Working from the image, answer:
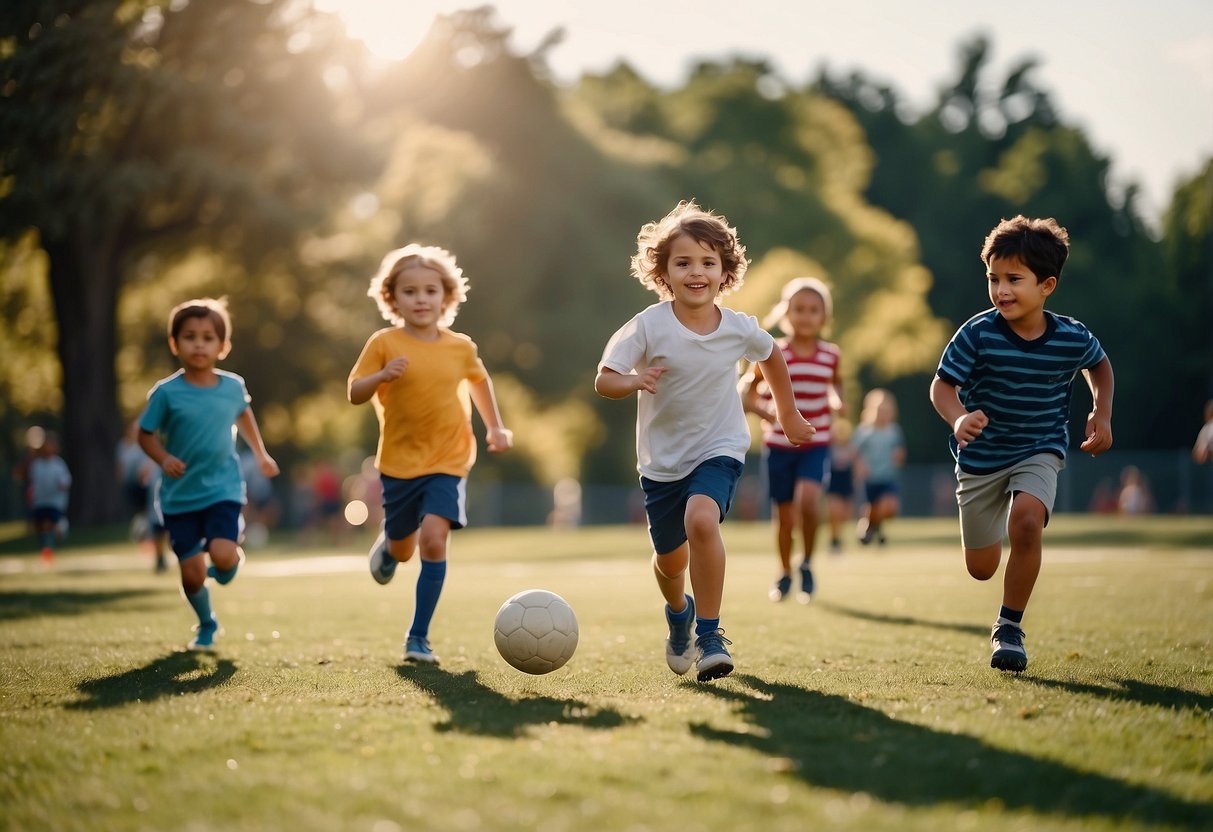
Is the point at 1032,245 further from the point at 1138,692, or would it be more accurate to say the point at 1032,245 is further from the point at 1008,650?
the point at 1138,692

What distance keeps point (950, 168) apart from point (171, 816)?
60.2 metres

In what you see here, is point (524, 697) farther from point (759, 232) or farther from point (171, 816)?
point (759, 232)

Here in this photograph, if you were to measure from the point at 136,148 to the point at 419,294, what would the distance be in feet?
71.1

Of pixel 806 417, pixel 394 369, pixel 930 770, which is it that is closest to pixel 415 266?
pixel 394 369

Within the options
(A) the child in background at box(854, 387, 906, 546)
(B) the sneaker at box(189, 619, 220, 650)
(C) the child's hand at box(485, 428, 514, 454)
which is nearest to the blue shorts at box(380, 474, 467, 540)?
(C) the child's hand at box(485, 428, 514, 454)

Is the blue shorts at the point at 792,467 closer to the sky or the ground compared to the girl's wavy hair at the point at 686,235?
closer to the ground

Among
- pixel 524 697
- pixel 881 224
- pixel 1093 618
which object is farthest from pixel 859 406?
pixel 524 697

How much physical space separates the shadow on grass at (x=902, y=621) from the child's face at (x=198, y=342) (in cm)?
466

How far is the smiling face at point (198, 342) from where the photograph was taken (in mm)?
8250

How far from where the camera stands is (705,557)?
6125 millimetres

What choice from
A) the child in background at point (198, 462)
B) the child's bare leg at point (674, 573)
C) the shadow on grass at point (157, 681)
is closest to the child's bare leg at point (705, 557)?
the child's bare leg at point (674, 573)

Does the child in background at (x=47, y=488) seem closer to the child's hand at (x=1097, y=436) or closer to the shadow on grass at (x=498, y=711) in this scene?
the shadow on grass at (x=498, y=711)

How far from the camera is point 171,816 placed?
12.1 feet

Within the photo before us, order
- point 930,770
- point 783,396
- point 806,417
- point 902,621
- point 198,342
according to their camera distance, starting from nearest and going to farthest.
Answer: point 930,770 → point 783,396 → point 198,342 → point 902,621 → point 806,417
